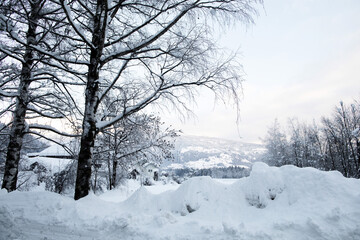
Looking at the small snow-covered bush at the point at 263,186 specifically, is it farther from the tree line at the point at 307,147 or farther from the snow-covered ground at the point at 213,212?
the tree line at the point at 307,147

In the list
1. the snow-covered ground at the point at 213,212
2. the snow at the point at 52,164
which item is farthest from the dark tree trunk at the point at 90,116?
the snow at the point at 52,164

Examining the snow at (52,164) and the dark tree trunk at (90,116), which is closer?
the dark tree trunk at (90,116)

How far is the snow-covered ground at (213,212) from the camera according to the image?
2.90 meters

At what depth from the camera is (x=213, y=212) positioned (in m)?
3.69

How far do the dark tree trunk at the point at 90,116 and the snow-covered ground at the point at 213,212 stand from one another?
1.48ft

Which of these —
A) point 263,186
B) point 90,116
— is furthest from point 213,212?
point 90,116

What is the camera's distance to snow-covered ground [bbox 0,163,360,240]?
290 centimetres

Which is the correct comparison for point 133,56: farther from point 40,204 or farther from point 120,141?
point 120,141

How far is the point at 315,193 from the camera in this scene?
11.1 feet

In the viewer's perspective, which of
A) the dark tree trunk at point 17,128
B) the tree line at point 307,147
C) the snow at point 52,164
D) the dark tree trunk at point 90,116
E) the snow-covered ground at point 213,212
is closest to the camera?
the snow-covered ground at point 213,212

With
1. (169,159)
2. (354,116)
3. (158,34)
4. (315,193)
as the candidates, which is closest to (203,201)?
(315,193)

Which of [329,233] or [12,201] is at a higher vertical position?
[12,201]

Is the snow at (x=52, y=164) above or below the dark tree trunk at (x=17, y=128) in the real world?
below

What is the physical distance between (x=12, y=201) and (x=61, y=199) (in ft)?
3.07
